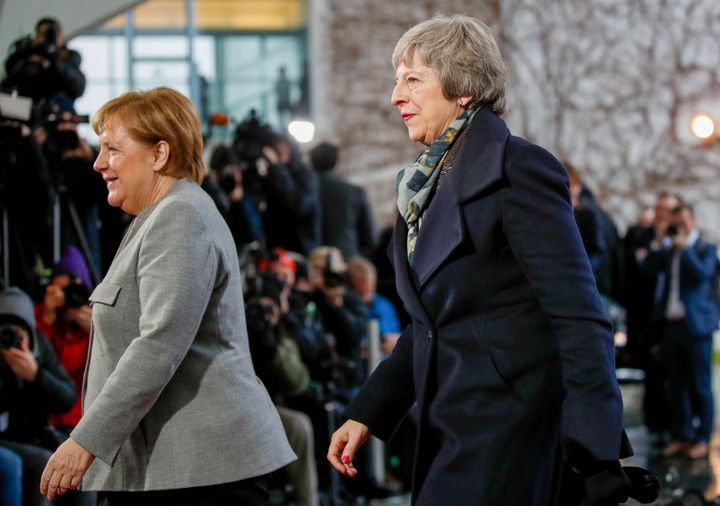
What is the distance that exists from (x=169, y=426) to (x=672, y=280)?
8597mm

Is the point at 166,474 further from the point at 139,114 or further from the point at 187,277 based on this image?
the point at 139,114

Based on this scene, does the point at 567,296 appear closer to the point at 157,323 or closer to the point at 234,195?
the point at 157,323

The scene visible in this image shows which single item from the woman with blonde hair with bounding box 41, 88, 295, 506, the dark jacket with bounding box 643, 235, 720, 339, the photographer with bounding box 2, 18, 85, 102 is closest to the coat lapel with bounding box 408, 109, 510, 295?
the woman with blonde hair with bounding box 41, 88, 295, 506

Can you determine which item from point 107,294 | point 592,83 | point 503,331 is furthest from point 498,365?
point 592,83

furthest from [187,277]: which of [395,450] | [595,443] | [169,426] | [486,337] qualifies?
[395,450]

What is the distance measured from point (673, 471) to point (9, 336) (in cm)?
404

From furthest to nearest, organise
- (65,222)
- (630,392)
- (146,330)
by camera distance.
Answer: (630,392)
(65,222)
(146,330)

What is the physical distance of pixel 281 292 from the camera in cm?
801

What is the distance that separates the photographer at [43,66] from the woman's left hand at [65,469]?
3.86 meters

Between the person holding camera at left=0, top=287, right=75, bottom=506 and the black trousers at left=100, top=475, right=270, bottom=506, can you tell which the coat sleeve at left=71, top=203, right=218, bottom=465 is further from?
the person holding camera at left=0, top=287, right=75, bottom=506

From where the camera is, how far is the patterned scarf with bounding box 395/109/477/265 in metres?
3.08

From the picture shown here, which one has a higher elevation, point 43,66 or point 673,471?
point 43,66

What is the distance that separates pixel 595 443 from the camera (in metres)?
2.72

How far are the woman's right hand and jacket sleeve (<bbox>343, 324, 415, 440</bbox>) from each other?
2 centimetres
